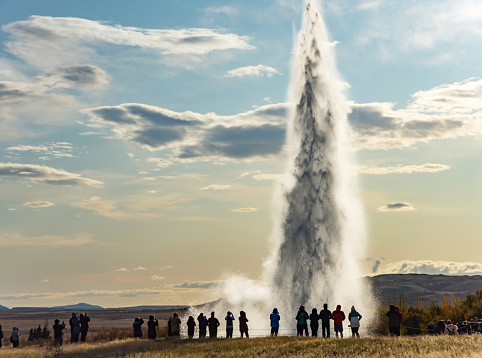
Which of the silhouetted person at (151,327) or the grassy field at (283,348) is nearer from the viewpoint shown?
the grassy field at (283,348)

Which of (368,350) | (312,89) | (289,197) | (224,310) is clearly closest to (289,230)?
(289,197)


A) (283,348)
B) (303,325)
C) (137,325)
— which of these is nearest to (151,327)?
(137,325)

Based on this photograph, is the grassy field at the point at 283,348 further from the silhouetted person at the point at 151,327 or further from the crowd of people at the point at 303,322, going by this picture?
the silhouetted person at the point at 151,327

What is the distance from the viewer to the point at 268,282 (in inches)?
2559

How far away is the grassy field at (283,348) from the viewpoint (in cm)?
2905

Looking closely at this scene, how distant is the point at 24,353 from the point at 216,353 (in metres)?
12.1

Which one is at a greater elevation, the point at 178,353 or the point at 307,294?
the point at 307,294

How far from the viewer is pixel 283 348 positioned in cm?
3281

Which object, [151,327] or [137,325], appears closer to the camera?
[151,327]

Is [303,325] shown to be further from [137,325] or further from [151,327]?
[137,325]

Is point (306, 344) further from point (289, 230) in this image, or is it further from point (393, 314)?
point (289, 230)

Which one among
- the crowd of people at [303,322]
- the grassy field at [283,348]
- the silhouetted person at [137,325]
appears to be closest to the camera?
the grassy field at [283,348]

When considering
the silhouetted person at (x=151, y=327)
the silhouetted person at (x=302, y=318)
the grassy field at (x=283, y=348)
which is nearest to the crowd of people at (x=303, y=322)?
the silhouetted person at (x=302, y=318)

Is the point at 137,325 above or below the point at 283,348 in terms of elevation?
above
